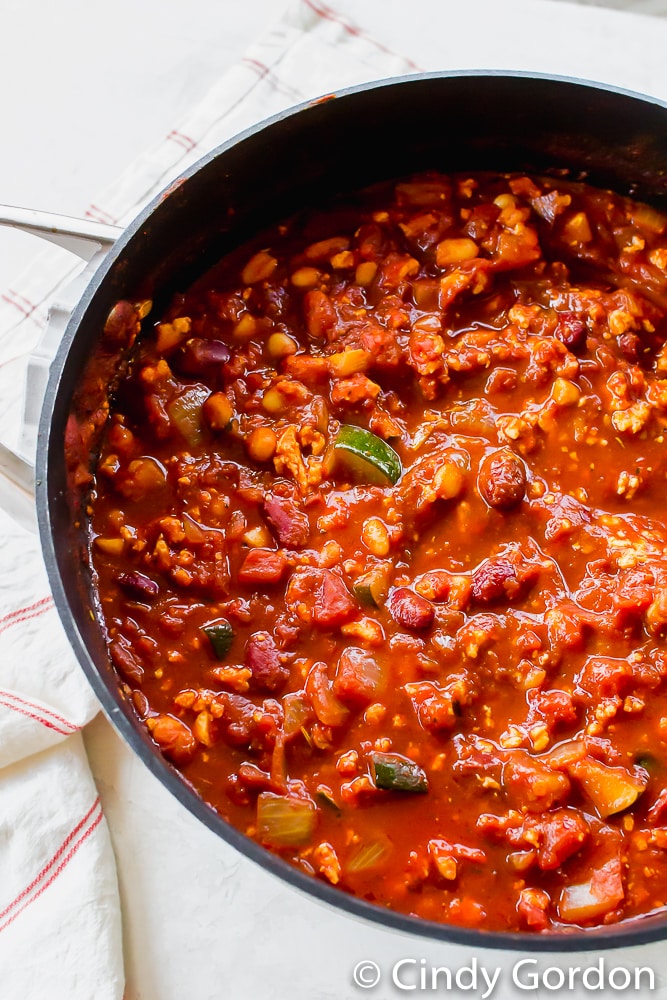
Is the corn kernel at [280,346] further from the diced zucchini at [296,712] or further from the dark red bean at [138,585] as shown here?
the diced zucchini at [296,712]

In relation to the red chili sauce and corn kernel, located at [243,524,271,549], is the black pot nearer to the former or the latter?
the red chili sauce

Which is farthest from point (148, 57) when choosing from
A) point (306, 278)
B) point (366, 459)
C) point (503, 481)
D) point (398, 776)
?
point (398, 776)

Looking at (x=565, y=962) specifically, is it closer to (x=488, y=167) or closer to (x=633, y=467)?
(x=633, y=467)

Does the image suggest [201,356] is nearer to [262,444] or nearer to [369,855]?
[262,444]

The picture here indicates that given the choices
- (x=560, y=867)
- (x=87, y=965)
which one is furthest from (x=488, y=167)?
(x=87, y=965)

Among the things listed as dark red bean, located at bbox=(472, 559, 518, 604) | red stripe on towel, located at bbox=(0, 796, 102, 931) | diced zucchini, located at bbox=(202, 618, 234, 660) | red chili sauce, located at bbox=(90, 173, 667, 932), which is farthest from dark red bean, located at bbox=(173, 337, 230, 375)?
red stripe on towel, located at bbox=(0, 796, 102, 931)

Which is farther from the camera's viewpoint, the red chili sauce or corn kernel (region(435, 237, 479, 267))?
corn kernel (region(435, 237, 479, 267))

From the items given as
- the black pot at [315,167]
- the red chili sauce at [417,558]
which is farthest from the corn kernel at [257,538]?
the black pot at [315,167]
